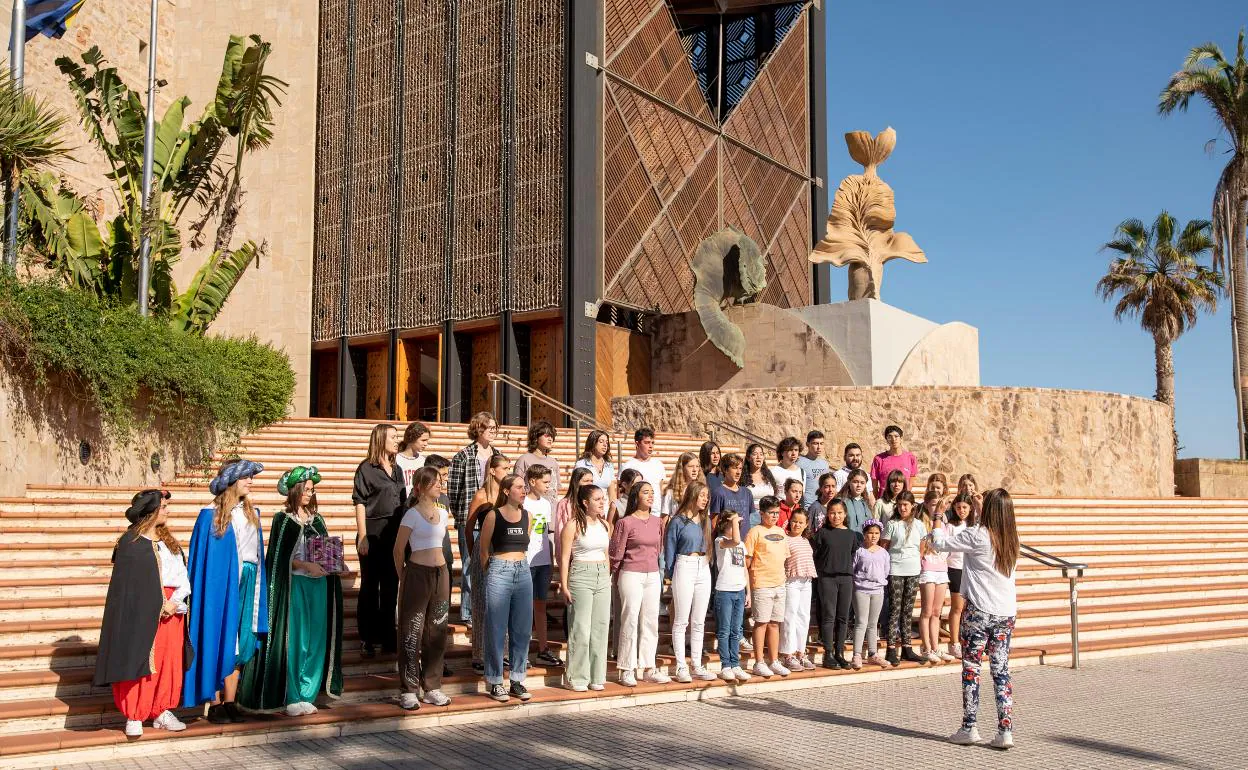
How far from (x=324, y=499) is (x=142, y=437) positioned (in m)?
2.28


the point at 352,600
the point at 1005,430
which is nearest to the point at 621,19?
the point at 1005,430

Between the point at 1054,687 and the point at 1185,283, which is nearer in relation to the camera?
the point at 1054,687

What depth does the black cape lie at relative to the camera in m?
5.95

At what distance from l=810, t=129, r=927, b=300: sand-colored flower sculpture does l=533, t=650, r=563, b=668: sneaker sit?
15.5m

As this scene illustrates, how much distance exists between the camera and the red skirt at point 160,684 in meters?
6.02

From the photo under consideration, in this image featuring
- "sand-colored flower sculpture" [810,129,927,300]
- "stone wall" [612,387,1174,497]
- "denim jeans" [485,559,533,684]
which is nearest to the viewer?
"denim jeans" [485,559,533,684]

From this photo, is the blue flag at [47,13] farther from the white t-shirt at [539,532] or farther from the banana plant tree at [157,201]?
the white t-shirt at [539,532]

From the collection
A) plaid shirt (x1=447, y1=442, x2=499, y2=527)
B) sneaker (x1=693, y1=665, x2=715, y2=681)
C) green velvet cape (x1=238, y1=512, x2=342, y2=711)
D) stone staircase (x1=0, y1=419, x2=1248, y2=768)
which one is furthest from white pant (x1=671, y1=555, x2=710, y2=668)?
green velvet cape (x1=238, y1=512, x2=342, y2=711)

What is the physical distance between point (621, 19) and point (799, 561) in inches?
790

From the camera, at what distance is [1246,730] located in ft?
23.1

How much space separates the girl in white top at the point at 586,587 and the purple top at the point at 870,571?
250cm

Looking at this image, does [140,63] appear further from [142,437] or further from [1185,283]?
[1185,283]

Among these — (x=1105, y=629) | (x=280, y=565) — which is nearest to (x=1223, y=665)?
(x=1105, y=629)

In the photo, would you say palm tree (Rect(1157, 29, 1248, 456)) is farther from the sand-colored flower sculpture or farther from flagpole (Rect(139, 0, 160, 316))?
flagpole (Rect(139, 0, 160, 316))
